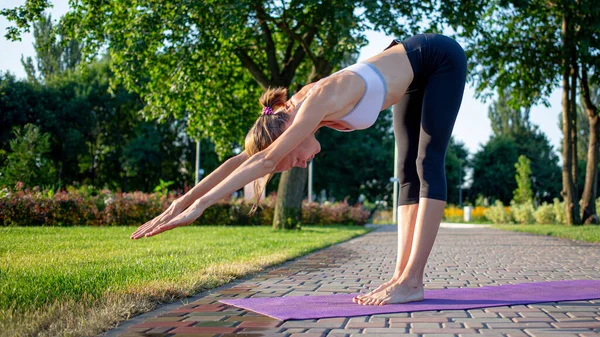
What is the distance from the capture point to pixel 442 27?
1627cm

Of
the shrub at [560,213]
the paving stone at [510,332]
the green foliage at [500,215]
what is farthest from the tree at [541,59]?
the paving stone at [510,332]

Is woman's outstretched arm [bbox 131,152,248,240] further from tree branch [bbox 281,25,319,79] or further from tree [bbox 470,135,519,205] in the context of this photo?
tree [bbox 470,135,519,205]

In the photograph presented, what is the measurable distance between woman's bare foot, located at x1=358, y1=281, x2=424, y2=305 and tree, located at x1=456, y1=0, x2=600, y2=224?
16649 mm

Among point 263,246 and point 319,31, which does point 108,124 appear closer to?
point 319,31

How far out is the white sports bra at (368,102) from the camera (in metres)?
3.81

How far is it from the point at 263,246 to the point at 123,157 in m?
35.4

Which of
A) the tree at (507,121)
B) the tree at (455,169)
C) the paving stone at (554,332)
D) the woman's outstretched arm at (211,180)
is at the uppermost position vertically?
the tree at (507,121)

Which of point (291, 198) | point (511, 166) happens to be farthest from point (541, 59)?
point (511, 166)

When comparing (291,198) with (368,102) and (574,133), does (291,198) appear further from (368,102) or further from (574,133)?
(368,102)

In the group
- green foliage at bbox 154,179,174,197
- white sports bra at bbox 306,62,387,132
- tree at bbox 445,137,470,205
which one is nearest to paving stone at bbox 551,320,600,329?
white sports bra at bbox 306,62,387,132

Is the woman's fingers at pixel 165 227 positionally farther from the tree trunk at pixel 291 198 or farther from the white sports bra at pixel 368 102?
the tree trunk at pixel 291 198

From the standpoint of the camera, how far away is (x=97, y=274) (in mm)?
5309

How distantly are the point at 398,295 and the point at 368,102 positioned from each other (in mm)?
1325

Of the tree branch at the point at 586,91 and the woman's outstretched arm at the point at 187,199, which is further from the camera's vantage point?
the tree branch at the point at 586,91
